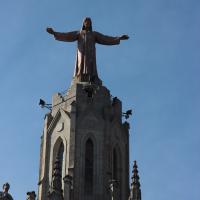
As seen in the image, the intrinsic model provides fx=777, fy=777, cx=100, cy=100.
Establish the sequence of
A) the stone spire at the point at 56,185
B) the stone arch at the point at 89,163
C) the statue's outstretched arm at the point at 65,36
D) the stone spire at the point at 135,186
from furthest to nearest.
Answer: the statue's outstretched arm at the point at 65,36 < the stone arch at the point at 89,163 < the stone spire at the point at 135,186 < the stone spire at the point at 56,185

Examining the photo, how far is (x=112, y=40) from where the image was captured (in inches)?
2127

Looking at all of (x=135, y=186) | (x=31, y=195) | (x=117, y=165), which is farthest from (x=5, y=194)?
(x=117, y=165)

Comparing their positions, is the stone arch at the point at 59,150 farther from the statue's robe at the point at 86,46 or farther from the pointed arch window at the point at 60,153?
the statue's robe at the point at 86,46

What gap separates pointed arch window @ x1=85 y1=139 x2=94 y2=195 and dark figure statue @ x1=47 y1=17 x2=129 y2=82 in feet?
18.4

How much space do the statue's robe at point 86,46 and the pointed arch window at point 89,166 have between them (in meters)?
5.66

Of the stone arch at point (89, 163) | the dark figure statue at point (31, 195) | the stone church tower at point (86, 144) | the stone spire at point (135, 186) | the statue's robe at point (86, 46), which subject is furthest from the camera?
the statue's robe at point (86, 46)

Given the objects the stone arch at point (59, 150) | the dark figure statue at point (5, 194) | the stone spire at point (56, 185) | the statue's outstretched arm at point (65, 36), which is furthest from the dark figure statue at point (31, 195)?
the statue's outstretched arm at point (65, 36)

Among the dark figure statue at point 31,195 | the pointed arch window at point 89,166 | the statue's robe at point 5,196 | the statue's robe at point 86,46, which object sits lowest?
the statue's robe at point 5,196

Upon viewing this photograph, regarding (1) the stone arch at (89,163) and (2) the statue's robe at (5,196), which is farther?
(1) the stone arch at (89,163)

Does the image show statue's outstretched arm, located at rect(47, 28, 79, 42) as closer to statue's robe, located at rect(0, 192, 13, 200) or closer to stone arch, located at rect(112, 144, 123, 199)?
stone arch, located at rect(112, 144, 123, 199)

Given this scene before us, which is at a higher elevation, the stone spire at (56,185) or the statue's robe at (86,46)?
the statue's robe at (86,46)

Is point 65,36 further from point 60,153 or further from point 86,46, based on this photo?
point 60,153

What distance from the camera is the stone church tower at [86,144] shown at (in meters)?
A: 46.3

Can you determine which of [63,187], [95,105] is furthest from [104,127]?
[63,187]
